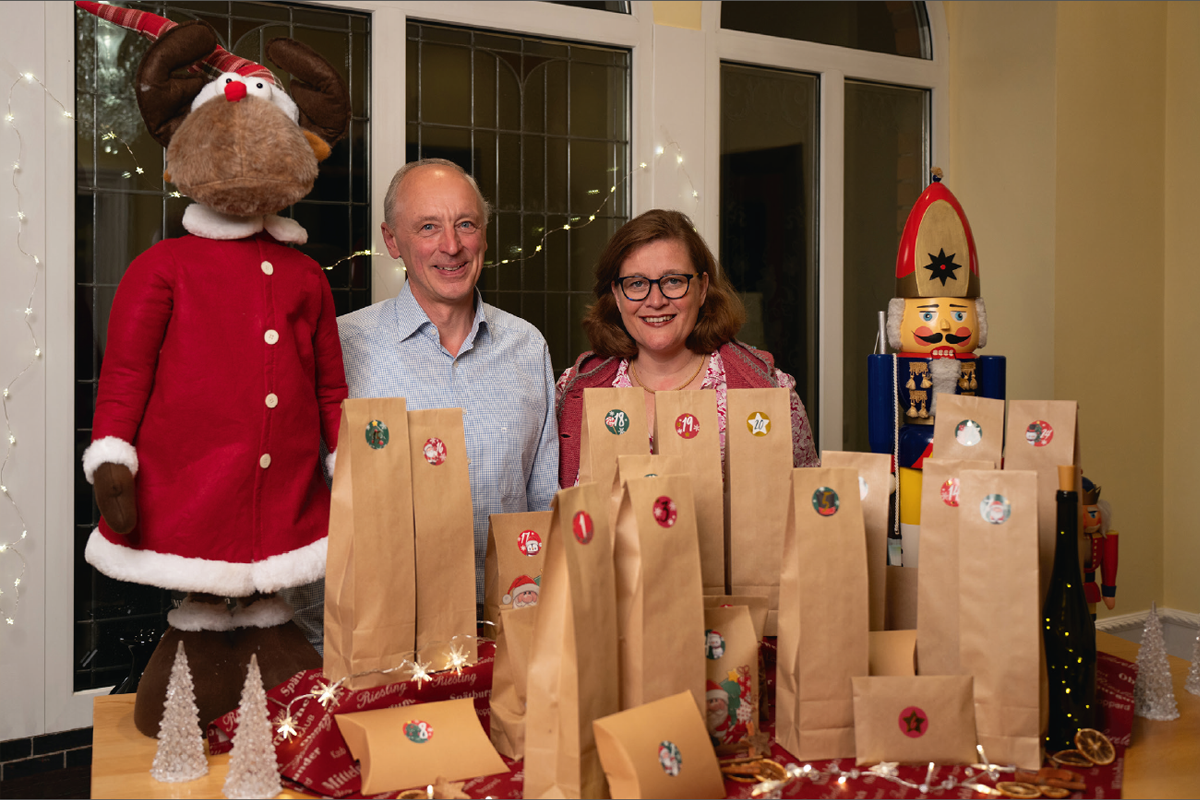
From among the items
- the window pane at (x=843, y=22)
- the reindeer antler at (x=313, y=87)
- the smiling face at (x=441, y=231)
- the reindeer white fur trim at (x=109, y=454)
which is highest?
the window pane at (x=843, y=22)

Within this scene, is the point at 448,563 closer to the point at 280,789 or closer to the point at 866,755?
the point at 280,789

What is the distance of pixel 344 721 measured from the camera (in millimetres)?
1026

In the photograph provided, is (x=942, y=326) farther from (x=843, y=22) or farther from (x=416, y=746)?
(x=843, y=22)

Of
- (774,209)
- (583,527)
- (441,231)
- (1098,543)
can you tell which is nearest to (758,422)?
(583,527)

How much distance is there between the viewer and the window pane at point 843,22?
3.00 meters

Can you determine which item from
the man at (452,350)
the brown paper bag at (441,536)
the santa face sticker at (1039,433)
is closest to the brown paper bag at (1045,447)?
the santa face sticker at (1039,433)

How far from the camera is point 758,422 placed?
1.23 meters

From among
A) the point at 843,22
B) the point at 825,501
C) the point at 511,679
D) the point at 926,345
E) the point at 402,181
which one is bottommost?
the point at 511,679

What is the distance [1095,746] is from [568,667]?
649 mm

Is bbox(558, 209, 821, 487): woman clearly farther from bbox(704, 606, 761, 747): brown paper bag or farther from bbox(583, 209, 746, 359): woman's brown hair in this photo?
bbox(704, 606, 761, 747): brown paper bag

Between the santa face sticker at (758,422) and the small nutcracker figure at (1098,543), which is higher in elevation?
the santa face sticker at (758,422)

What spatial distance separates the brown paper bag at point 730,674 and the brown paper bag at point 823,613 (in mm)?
38

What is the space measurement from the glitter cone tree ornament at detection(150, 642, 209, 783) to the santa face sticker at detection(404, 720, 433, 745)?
247 millimetres

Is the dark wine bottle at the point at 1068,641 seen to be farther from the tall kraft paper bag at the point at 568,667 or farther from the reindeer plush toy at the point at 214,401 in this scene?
the reindeer plush toy at the point at 214,401
